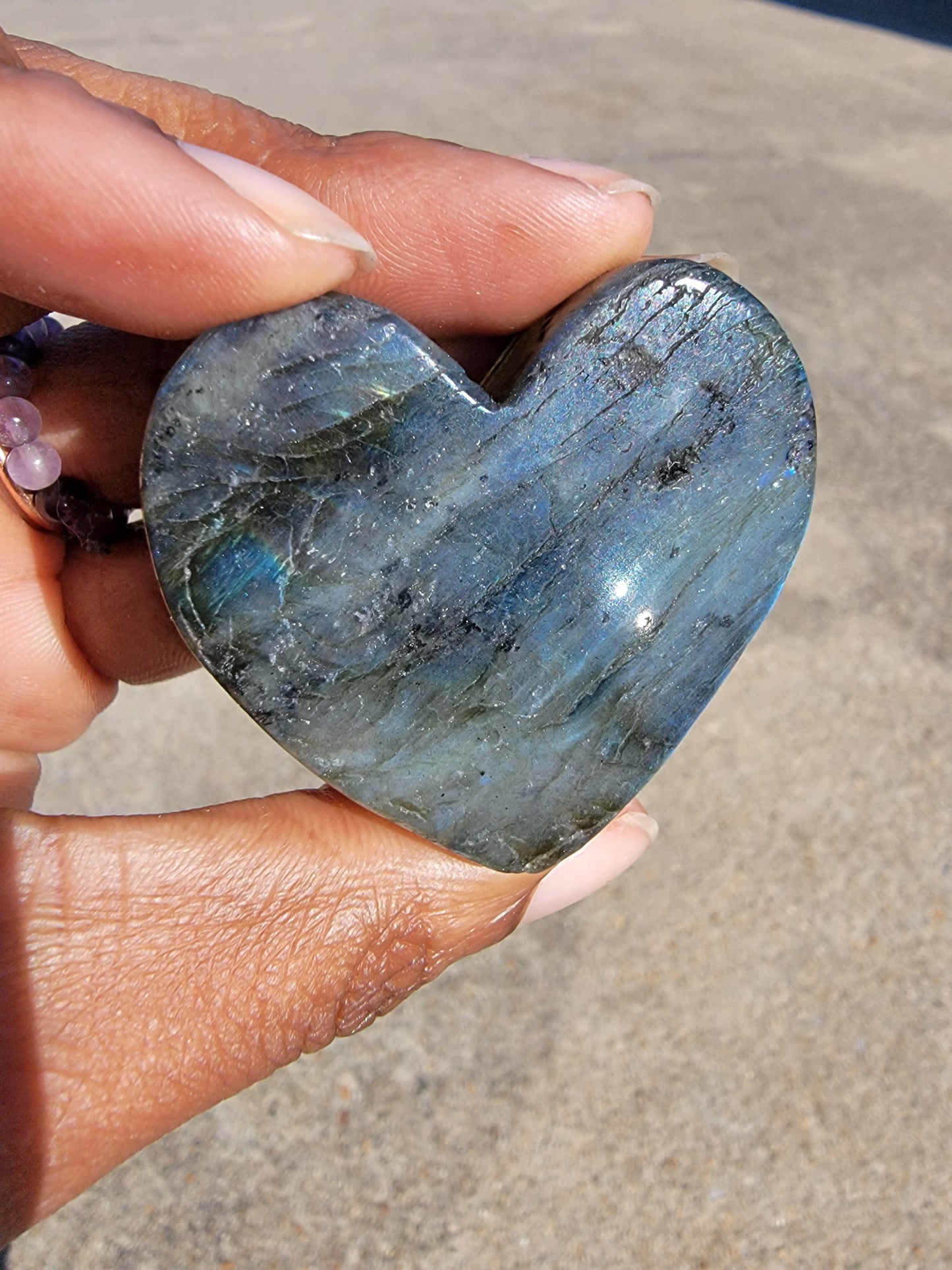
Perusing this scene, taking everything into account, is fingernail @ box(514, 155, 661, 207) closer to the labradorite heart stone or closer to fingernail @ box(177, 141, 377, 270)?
the labradorite heart stone

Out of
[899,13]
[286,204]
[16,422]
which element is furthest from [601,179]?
[899,13]

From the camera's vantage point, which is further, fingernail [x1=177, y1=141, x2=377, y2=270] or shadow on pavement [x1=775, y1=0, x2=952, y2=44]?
shadow on pavement [x1=775, y1=0, x2=952, y2=44]

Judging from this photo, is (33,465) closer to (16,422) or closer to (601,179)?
(16,422)

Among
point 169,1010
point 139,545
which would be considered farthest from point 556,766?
point 139,545

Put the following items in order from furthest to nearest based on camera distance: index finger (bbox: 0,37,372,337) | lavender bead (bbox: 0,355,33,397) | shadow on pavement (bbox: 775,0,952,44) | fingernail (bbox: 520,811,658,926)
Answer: shadow on pavement (bbox: 775,0,952,44), lavender bead (bbox: 0,355,33,397), fingernail (bbox: 520,811,658,926), index finger (bbox: 0,37,372,337)

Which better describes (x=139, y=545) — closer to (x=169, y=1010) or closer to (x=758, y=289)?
(x=169, y=1010)

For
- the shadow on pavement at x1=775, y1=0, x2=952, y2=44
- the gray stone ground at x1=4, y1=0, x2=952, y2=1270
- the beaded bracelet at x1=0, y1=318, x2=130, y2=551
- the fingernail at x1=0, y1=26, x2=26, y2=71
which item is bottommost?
the gray stone ground at x1=4, y1=0, x2=952, y2=1270

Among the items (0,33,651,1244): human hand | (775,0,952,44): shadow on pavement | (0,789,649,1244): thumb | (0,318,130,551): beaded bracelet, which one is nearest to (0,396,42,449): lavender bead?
(0,318,130,551): beaded bracelet
